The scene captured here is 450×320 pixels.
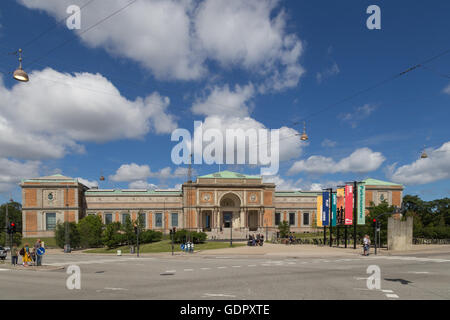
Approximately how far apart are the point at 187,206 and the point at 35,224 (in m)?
38.2

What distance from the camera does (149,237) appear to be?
53.4 m

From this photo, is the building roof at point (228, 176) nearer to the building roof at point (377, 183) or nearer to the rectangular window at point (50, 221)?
the building roof at point (377, 183)

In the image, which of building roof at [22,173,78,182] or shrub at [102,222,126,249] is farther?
building roof at [22,173,78,182]

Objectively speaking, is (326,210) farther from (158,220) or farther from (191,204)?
(158,220)

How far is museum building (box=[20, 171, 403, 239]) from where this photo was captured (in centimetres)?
7988

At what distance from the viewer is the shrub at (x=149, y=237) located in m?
52.1

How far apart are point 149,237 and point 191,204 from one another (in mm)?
30685

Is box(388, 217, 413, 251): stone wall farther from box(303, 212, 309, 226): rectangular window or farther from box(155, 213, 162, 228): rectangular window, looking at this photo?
box(155, 213, 162, 228): rectangular window

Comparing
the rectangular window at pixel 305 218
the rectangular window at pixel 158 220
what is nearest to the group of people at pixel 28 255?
the rectangular window at pixel 158 220

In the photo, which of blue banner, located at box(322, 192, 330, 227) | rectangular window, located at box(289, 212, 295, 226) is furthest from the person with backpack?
rectangular window, located at box(289, 212, 295, 226)

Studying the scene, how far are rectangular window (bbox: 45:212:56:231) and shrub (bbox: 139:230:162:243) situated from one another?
131 feet

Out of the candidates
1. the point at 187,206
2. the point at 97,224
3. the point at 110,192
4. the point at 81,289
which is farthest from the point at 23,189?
the point at 81,289

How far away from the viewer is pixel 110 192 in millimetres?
88750
